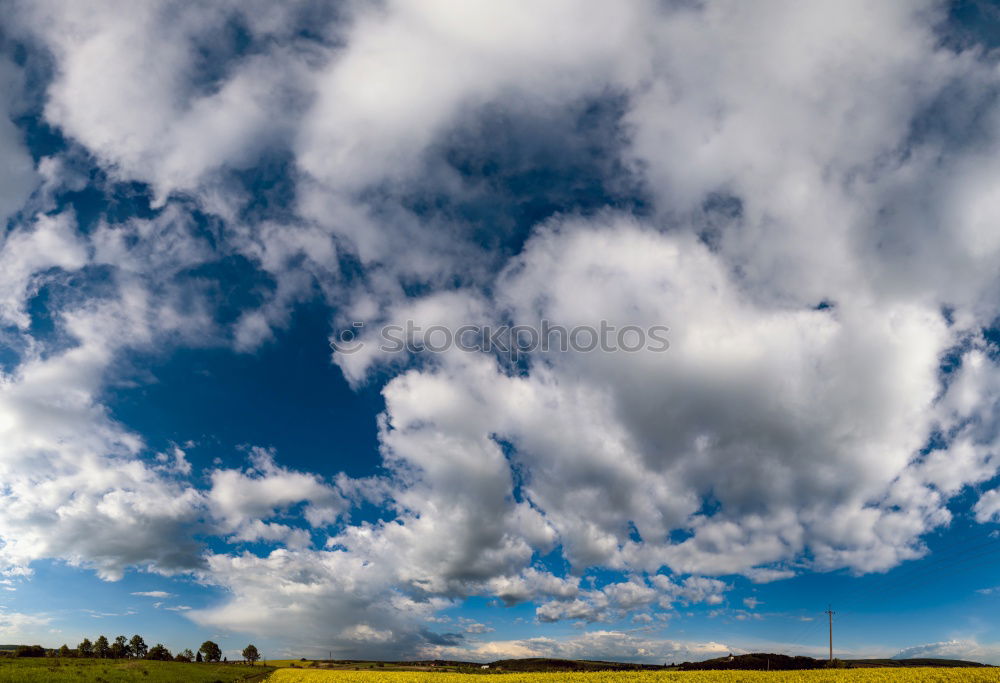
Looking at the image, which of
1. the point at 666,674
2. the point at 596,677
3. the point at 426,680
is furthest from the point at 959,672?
the point at 426,680

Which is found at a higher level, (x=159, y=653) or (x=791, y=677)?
(x=791, y=677)

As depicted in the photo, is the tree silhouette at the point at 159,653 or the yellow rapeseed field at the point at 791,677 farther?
the tree silhouette at the point at 159,653

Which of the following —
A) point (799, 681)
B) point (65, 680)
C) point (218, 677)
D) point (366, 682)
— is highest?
point (799, 681)

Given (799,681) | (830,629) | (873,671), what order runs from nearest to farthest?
1. (799,681)
2. (873,671)
3. (830,629)

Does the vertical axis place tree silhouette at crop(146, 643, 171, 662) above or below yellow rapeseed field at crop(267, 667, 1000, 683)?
below

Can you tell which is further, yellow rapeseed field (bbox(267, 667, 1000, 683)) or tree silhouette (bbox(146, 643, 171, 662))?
tree silhouette (bbox(146, 643, 171, 662))

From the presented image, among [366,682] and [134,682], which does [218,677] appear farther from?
[366,682]

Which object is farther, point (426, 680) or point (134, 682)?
point (426, 680)

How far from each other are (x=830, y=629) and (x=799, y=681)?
336ft

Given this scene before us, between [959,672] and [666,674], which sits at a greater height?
[959,672]

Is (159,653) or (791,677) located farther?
(159,653)

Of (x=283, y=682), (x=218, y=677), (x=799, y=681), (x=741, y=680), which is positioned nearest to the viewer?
(x=799, y=681)

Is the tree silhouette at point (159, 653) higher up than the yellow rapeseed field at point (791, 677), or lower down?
lower down

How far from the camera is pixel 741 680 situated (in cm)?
7212
